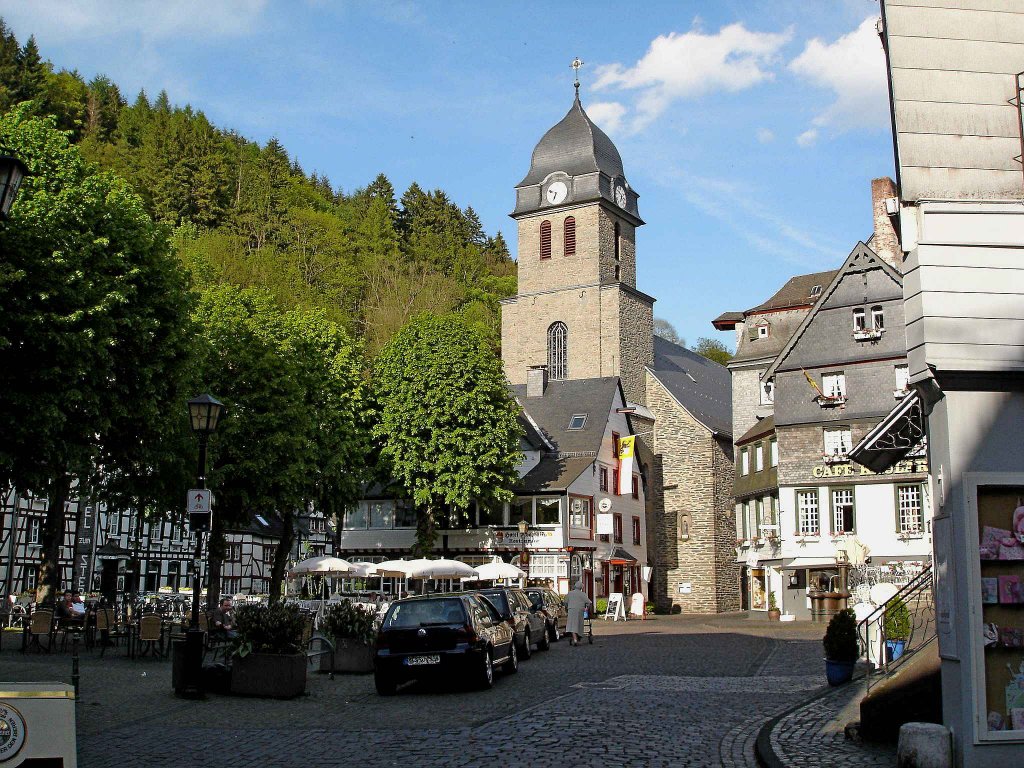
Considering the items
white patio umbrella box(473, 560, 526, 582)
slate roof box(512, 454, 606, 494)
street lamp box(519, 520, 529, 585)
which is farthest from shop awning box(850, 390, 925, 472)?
slate roof box(512, 454, 606, 494)

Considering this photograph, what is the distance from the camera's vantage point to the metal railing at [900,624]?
1356cm

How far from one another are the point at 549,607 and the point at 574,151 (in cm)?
4033

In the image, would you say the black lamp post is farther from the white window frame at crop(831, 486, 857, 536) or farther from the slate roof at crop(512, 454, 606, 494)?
the slate roof at crop(512, 454, 606, 494)

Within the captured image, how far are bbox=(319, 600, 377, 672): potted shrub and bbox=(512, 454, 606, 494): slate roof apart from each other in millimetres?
27583

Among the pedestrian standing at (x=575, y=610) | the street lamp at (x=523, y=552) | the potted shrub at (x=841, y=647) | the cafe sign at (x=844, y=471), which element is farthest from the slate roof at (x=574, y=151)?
the potted shrub at (x=841, y=647)

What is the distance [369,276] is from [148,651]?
55.9 meters

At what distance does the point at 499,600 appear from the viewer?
24.0 metres

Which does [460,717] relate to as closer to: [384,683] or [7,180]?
[384,683]

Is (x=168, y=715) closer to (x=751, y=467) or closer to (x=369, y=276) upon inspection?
(x=751, y=467)

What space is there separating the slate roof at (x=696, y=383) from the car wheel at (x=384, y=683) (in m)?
43.8

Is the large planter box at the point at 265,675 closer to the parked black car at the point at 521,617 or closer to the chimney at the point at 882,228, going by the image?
the parked black car at the point at 521,617

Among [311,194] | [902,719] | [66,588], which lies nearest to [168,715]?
[902,719]

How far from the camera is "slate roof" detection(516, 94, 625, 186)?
216 ft

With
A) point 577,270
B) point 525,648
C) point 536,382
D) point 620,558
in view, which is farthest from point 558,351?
point 525,648
